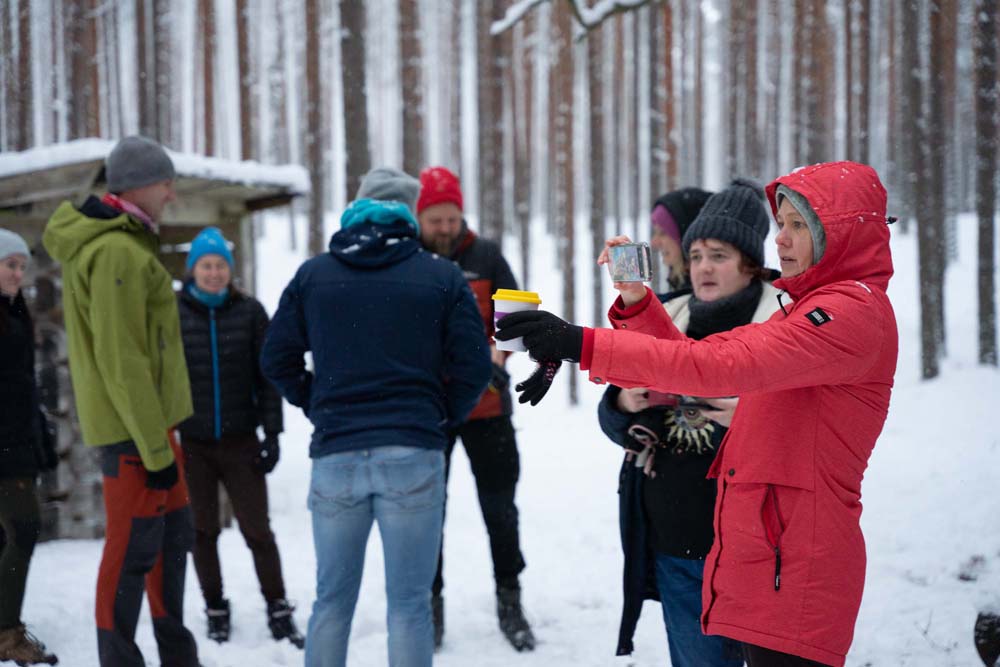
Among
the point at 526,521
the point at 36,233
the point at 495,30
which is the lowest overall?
the point at 526,521

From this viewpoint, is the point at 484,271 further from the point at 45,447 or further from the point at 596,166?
the point at 596,166

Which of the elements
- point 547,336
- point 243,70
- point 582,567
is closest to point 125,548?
point 547,336

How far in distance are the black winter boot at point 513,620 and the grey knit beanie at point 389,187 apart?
7.34 feet

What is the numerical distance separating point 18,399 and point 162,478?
4.83 ft

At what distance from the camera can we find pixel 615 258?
192 centimetres

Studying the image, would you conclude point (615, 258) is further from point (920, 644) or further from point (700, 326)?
point (920, 644)

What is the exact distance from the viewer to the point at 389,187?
328cm

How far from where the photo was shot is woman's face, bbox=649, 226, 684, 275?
3.37 metres

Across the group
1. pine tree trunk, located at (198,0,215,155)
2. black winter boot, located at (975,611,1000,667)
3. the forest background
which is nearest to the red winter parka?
black winter boot, located at (975,611,1000,667)

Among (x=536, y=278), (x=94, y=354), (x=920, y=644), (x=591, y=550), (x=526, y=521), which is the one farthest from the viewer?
(x=536, y=278)

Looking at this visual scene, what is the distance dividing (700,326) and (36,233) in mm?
5681

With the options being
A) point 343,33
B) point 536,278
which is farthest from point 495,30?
point 536,278

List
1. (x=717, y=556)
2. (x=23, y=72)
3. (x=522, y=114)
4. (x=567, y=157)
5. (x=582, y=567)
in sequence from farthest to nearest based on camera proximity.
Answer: (x=522, y=114)
(x=567, y=157)
(x=23, y=72)
(x=582, y=567)
(x=717, y=556)

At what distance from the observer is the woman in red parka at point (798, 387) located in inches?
65.8
